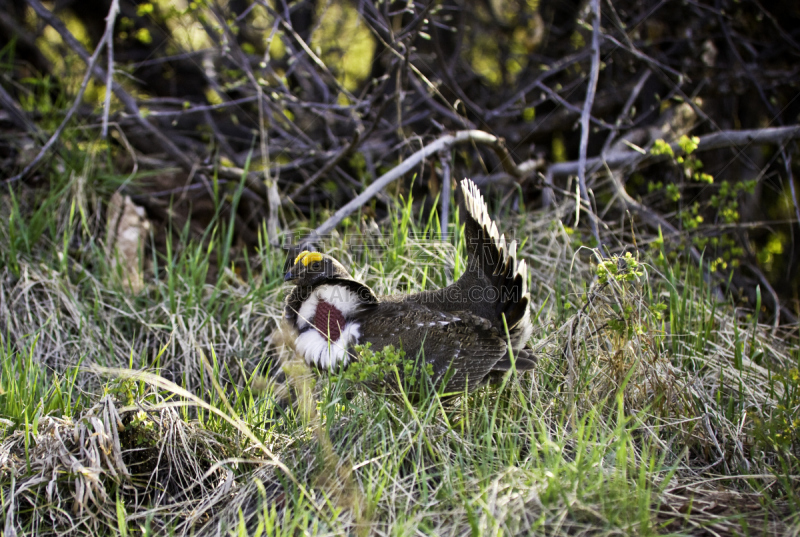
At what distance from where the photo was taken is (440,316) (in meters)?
3.22

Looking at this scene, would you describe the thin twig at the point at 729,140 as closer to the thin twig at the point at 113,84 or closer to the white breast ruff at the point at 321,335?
the white breast ruff at the point at 321,335

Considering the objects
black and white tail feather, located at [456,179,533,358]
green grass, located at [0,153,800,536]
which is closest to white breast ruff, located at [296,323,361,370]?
green grass, located at [0,153,800,536]

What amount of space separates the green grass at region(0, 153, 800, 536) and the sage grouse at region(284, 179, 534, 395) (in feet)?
0.63

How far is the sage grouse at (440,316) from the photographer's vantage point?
9.95ft

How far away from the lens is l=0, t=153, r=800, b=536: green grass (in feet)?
7.51

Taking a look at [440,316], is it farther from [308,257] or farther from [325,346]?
[308,257]

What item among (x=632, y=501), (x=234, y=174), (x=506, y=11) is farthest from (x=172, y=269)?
(x=506, y=11)

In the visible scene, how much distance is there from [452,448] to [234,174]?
3074mm

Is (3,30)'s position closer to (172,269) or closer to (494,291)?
(172,269)

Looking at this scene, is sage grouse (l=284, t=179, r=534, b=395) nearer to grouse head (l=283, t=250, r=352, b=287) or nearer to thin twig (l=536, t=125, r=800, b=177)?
grouse head (l=283, t=250, r=352, b=287)

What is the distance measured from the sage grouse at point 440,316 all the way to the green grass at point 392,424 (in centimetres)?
19

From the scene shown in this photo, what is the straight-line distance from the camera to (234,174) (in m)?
4.84

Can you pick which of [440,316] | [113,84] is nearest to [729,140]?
[440,316]

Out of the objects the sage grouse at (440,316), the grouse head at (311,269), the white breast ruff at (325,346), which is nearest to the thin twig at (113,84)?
the grouse head at (311,269)
